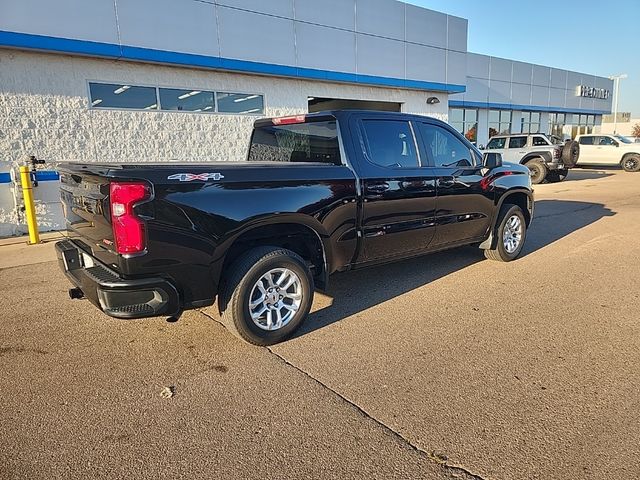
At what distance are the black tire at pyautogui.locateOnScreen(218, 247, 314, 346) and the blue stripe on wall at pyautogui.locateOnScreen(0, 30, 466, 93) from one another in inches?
290

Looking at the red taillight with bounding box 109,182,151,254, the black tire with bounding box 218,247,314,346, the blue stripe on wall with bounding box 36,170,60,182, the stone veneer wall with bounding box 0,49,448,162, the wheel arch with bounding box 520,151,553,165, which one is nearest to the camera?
the red taillight with bounding box 109,182,151,254

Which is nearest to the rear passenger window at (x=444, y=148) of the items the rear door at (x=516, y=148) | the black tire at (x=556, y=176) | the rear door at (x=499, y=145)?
the rear door at (x=516, y=148)

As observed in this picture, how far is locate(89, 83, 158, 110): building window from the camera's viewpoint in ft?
30.4

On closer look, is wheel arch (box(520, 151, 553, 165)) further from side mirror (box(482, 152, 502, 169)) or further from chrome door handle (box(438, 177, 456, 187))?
chrome door handle (box(438, 177, 456, 187))

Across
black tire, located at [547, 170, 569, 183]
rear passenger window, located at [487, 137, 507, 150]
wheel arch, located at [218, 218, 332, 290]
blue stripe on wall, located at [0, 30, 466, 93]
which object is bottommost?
black tire, located at [547, 170, 569, 183]

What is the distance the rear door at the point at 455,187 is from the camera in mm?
5129

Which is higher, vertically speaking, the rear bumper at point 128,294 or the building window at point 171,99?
the building window at point 171,99

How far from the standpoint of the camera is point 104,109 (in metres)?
9.32

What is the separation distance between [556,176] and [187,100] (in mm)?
14957

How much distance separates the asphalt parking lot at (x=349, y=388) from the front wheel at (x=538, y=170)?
13316mm

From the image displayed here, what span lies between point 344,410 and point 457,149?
3.75 meters

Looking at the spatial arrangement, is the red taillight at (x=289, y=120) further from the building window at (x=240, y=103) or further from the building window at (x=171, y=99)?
the building window at (x=240, y=103)

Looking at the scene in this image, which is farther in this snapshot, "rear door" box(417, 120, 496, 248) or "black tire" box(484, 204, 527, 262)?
"black tire" box(484, 204, 527, 262)

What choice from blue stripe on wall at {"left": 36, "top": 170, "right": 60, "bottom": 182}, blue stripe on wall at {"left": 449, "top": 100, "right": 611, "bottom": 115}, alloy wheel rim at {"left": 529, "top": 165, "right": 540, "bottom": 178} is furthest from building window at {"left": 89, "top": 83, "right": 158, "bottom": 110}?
blue stripe on wall at {"left": 449, "top": 100, "right": 611, "bottom": 115}
